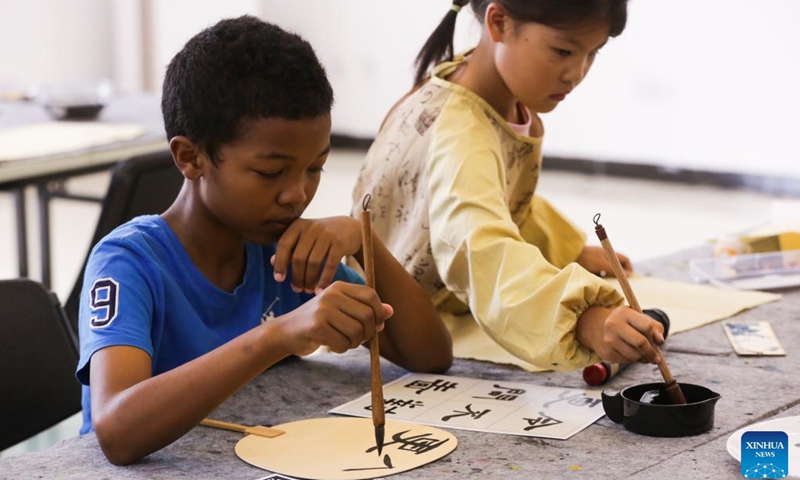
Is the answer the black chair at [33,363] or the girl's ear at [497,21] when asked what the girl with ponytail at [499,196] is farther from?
the black chair at [33,363]

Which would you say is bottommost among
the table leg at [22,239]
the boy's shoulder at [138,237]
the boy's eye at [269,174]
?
the table leg at [22,239]

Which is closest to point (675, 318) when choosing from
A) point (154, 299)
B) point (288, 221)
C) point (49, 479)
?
point (288, 221)

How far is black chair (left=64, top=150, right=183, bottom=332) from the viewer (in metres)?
1.87

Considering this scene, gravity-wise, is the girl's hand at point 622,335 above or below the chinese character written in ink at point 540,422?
above

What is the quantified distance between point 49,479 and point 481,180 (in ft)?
2.05

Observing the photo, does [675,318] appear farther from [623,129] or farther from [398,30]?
[398,30]

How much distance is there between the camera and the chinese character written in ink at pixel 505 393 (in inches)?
49.3

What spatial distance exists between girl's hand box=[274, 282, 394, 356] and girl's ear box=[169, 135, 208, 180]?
0.26 m

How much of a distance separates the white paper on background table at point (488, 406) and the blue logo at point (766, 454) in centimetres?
20

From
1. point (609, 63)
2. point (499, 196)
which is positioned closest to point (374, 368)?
point (499, 196)

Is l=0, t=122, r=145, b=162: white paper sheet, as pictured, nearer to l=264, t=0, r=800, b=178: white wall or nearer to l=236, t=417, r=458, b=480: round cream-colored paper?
l=236, t=417, r=458, b=480: round cream-colored paper

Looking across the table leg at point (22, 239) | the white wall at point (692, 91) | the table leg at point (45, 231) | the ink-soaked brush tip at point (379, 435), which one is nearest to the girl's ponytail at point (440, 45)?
the ink-soaked brush tip at point (379, 435)

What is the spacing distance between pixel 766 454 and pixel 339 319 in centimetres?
39

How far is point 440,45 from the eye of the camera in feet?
5.55
